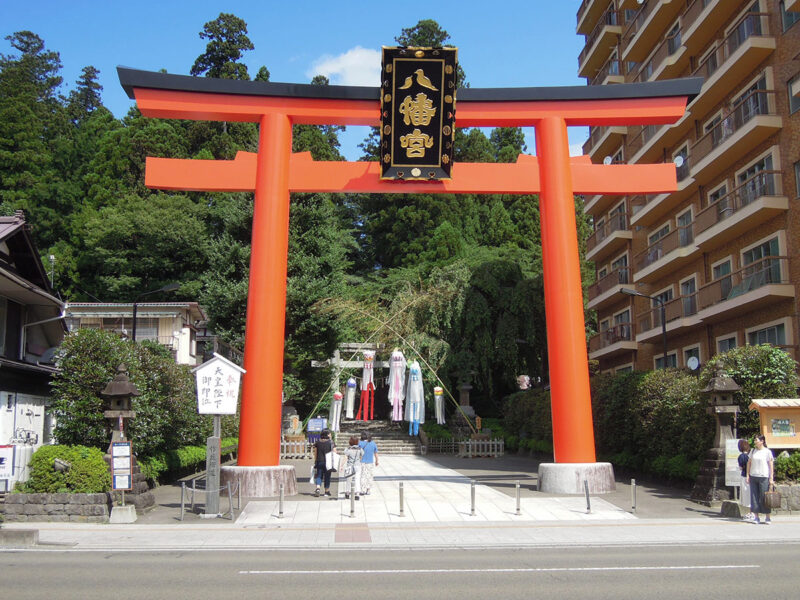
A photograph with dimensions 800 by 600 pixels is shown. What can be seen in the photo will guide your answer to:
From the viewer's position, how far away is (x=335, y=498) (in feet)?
57.8

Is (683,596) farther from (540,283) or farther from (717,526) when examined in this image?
(540,283)

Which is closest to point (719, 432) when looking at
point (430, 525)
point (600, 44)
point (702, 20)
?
point (430, 525)

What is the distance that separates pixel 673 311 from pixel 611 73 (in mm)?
15530

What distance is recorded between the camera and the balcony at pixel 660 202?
3066 cm

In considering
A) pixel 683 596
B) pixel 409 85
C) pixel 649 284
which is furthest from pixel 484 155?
pixel 683 596

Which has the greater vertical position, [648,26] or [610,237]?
[648,26]

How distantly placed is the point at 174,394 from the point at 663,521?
14.2 m

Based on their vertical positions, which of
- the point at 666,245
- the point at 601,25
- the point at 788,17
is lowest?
the point at 666,245

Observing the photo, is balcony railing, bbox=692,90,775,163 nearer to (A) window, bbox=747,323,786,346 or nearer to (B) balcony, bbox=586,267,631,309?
(A) window, bbox=747,323,786,346

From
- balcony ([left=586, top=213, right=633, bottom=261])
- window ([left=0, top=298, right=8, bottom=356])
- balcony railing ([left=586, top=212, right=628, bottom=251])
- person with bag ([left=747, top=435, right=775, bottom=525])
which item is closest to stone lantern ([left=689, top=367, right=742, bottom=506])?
person with bag ([left=747, top=435, right=775, bottom=525])

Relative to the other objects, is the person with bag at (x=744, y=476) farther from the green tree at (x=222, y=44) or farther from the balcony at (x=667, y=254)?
the green tree at (x=222, y=44)

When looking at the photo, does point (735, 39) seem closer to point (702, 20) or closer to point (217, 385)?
point (702, 20)

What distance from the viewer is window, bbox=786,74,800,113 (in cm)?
2347

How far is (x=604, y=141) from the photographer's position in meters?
38.8
